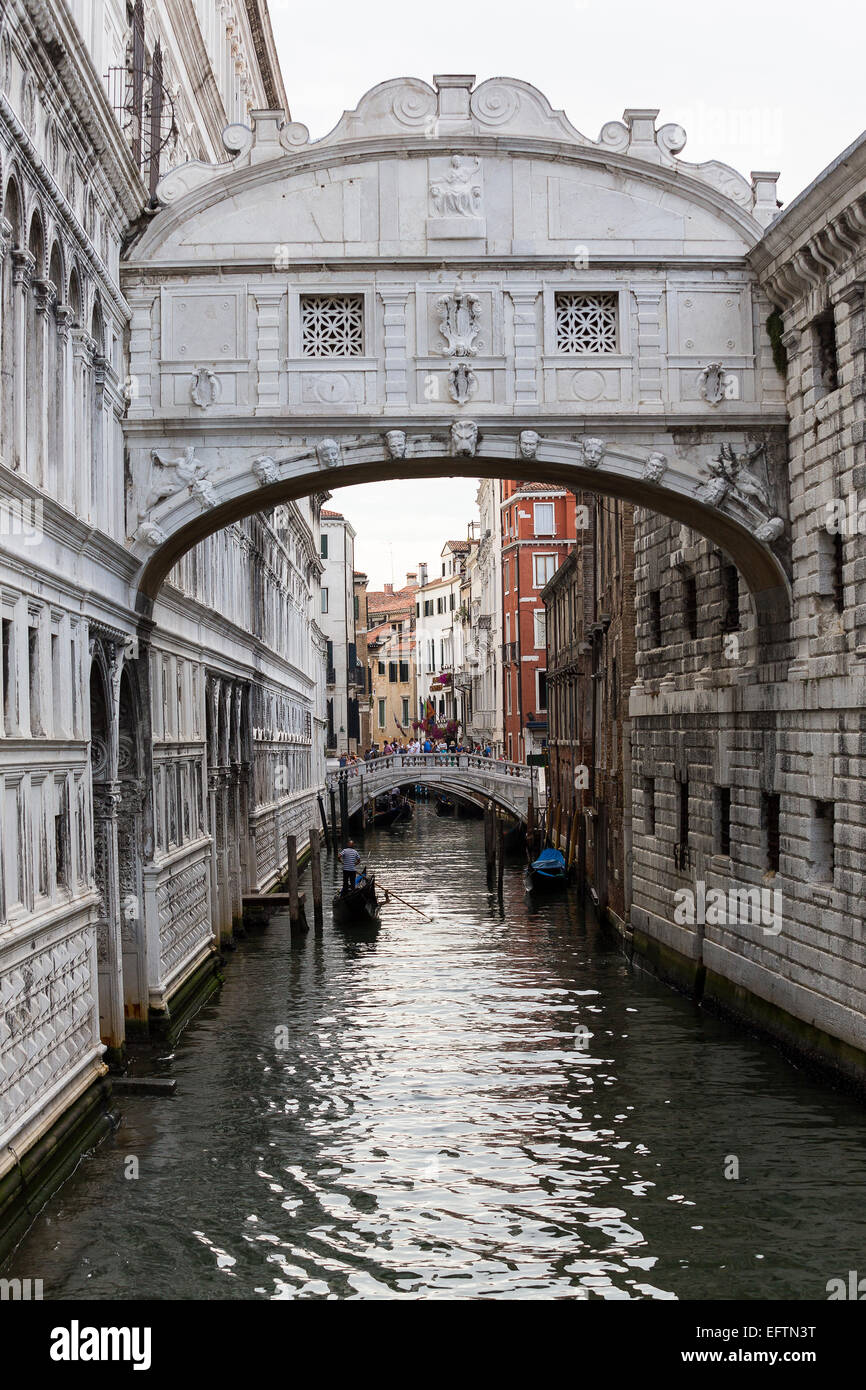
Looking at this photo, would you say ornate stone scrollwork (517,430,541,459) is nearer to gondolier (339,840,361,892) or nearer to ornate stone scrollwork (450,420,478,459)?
ornate stone scrollwork (450,420,478,459)

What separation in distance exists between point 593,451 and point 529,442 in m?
0.56

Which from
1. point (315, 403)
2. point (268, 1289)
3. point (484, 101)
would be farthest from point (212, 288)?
point (268, 1289)

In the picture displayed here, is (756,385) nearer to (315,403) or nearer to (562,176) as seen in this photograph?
(562,176)

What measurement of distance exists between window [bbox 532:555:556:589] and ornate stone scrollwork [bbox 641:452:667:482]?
41.5m

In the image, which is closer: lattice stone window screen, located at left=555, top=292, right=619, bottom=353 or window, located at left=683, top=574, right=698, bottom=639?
lattice stone window screen, located at left=555, top=292, right=619, bottom=353

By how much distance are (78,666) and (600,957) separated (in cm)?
1195

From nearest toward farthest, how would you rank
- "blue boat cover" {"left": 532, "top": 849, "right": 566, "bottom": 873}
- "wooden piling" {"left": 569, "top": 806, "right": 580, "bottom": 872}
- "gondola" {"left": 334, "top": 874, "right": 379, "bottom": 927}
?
"gondola" {"left": 334, "top": 874, "right": 379, "bottom": 927} < "blue boat cover" {"left": 532, "top": 849, "right": 566, "bottom": 873} < "wooden piling" {"left": 569, "top": 806, "right": 580, "bottom": 872}

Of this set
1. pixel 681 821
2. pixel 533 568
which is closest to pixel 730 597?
pixel 681 821

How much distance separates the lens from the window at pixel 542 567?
184ft

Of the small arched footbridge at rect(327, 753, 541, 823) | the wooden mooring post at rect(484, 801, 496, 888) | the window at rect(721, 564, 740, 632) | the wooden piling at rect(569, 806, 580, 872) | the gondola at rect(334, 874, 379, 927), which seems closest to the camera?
the window at rect(721, 564, 740, 632)

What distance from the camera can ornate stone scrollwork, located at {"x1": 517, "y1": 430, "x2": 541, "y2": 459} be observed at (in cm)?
1460

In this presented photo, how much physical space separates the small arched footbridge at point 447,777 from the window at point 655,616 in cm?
2421

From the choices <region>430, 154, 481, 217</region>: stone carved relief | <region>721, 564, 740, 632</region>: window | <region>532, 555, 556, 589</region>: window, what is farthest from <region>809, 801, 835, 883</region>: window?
<region>532, 555, 556, 589</region>: window

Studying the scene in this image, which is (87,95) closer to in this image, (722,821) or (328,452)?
(328,452)
